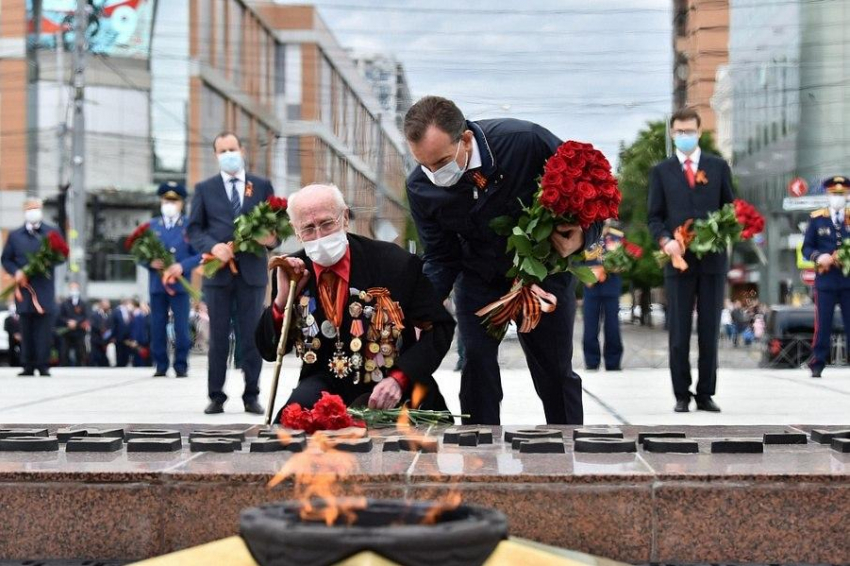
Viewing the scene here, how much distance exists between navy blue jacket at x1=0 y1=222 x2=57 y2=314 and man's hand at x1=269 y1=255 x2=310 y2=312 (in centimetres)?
1006

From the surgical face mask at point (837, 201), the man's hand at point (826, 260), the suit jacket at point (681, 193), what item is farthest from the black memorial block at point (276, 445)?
the surgical face mask at point (837, 201)

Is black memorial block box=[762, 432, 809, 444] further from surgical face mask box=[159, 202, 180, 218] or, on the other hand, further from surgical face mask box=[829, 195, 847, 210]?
surgical face mask box=[159, 202, 180, 218]

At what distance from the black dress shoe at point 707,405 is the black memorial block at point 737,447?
494cm

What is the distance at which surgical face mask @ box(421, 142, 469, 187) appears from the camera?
5.43 metres

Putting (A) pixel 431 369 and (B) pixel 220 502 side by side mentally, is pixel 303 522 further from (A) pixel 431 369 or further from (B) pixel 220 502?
(A) pixel 431 369

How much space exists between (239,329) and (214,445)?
209 inches

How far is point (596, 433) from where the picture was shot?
4238mm

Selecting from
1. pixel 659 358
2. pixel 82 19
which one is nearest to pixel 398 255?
pixel 659 358

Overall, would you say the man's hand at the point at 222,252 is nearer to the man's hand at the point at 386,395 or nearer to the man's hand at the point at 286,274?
the man's hand at the point at 286,274

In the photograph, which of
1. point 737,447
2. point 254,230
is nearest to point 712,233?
point 254,230

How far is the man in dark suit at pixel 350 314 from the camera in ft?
17.3

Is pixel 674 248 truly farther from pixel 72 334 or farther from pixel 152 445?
pixel 72 334

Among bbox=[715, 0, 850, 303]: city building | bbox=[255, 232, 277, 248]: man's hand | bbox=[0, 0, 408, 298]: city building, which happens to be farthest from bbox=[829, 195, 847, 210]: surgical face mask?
bbox=[715, 0, 850, 303]: city building

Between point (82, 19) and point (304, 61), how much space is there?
79.9 feet
